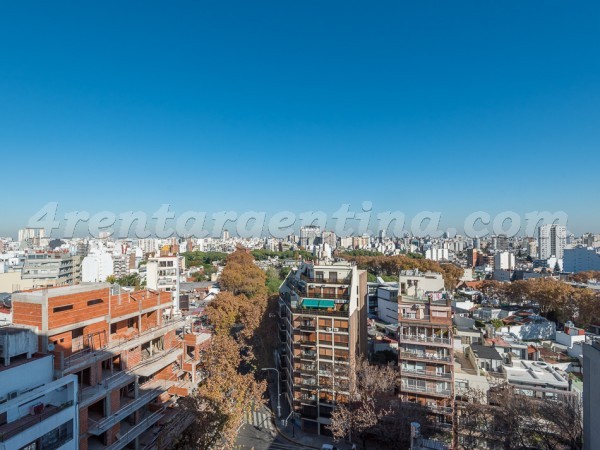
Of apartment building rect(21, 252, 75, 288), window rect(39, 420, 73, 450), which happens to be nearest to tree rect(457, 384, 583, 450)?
window rect(39, 420, 73, 450)

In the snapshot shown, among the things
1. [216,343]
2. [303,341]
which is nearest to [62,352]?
[216,343]

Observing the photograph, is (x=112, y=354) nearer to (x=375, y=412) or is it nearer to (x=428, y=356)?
(x=375, y=412)

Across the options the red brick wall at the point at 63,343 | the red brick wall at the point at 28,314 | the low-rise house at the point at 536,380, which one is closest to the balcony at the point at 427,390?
the low-rise house at the point at 536,380

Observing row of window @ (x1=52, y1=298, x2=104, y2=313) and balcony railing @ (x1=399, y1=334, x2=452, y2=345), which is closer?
row of window @ (x1=52, y1=298, x2=104, y2=313)

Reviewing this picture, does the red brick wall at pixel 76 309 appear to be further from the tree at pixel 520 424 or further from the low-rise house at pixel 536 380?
the low-rise house at pixel 536 380

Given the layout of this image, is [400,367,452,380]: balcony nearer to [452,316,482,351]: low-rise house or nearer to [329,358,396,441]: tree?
[329,358,396,441]: tree

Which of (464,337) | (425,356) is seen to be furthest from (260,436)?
(464,337)

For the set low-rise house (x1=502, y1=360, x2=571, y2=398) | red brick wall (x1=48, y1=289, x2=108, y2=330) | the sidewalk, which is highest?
red brick wall (x1=48, y1=289, x2=108, y2=330)
